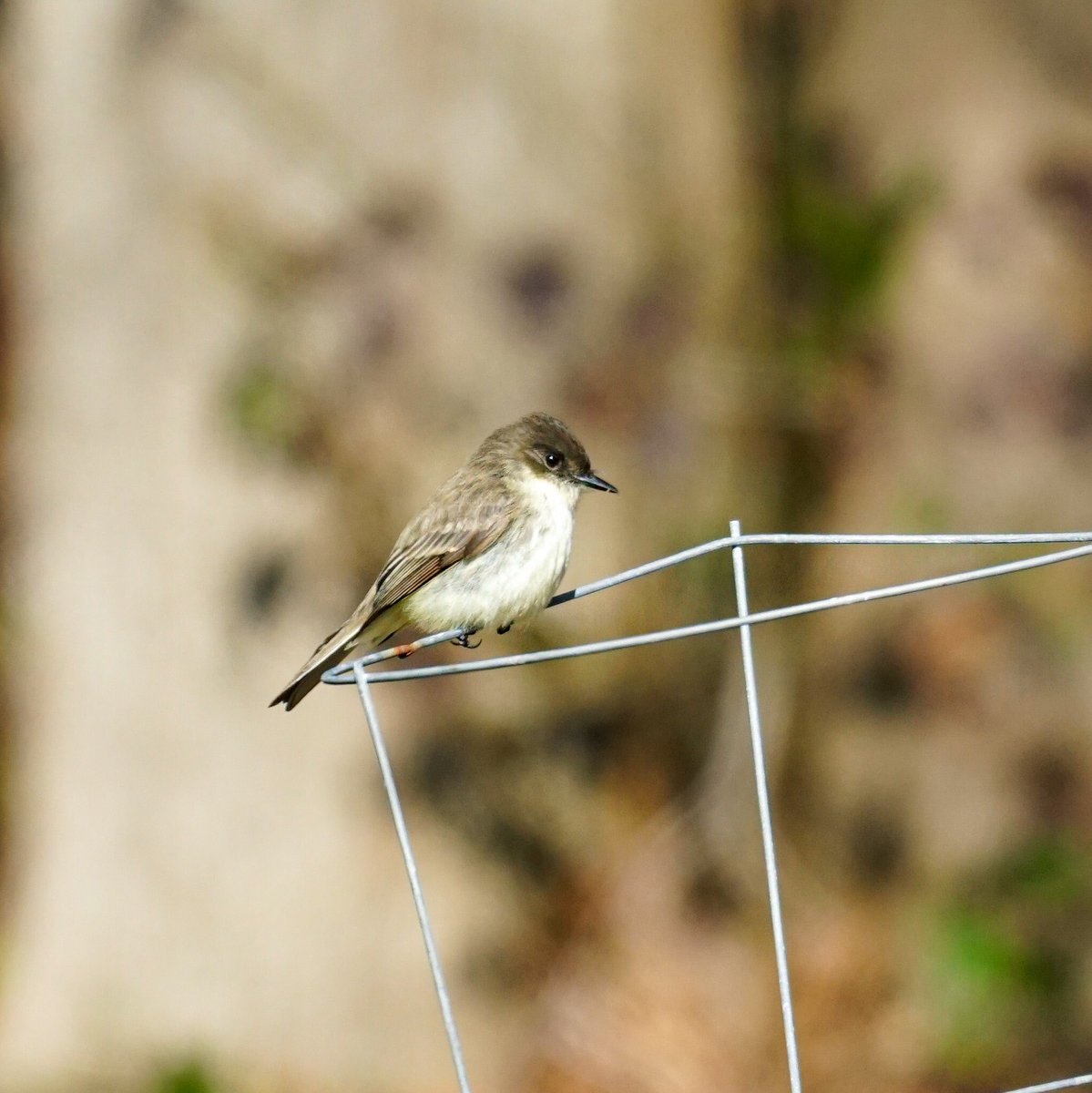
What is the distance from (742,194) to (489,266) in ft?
4.71

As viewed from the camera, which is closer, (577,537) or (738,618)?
(738,618)

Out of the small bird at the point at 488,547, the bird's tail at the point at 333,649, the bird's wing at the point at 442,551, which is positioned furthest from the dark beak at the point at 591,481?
the bird's tail at the point at 333,649

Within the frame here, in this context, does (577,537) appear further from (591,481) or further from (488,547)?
(488,547)

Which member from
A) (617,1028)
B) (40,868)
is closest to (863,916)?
(617,1028)

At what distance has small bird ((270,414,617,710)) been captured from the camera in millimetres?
3598

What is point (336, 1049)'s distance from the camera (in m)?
6.04

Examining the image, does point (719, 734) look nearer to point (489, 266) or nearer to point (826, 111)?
point (489, 266)

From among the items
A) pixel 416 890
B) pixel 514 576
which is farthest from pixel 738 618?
pixel 514 576

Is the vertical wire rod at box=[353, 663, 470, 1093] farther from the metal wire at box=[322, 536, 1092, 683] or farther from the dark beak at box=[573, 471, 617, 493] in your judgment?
the dark beak at box=[573, 471, 617, 493]

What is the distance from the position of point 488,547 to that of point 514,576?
18 cm

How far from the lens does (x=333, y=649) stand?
3.49 m

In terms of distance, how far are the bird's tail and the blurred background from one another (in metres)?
1.75

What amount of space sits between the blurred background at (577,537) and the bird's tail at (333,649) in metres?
1.75

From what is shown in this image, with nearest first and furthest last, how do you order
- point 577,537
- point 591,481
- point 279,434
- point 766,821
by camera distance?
point 766,821 → point 591,481 → point 279,434 → point 577,537
